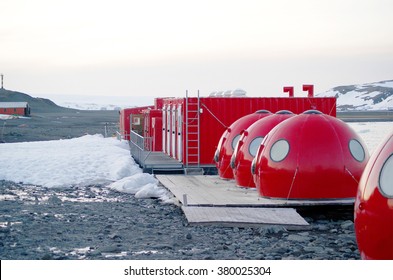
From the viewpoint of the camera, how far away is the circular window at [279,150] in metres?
14.8

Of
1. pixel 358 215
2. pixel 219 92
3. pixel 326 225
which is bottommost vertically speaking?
pixel 326 225

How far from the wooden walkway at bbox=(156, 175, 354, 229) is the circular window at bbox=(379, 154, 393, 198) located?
4513 mm

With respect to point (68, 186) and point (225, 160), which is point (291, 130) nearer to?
point (225, 160)

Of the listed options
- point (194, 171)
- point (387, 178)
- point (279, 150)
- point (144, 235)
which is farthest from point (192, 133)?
point (387, 178)

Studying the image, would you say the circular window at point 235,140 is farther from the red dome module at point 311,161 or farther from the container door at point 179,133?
the container door at point 179,133

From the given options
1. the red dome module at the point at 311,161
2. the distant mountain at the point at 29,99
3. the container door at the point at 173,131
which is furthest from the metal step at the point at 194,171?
the distant mountain at the point at 29,99

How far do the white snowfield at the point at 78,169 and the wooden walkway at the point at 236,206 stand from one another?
1.28 m

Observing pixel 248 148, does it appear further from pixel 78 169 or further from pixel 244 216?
pixel 78 169

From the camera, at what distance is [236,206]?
14.4 meters

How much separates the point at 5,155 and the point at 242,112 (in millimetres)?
9284

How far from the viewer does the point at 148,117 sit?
102 ft

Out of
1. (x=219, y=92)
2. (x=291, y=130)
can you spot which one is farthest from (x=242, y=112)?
(x=291, y=130)

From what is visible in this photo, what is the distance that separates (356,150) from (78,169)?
1056cm

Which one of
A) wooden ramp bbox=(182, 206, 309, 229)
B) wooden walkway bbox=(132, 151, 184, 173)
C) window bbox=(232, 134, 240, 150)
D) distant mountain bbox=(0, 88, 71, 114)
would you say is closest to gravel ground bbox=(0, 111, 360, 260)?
wooden ramp bbox=(182, 206, 309, 229)
